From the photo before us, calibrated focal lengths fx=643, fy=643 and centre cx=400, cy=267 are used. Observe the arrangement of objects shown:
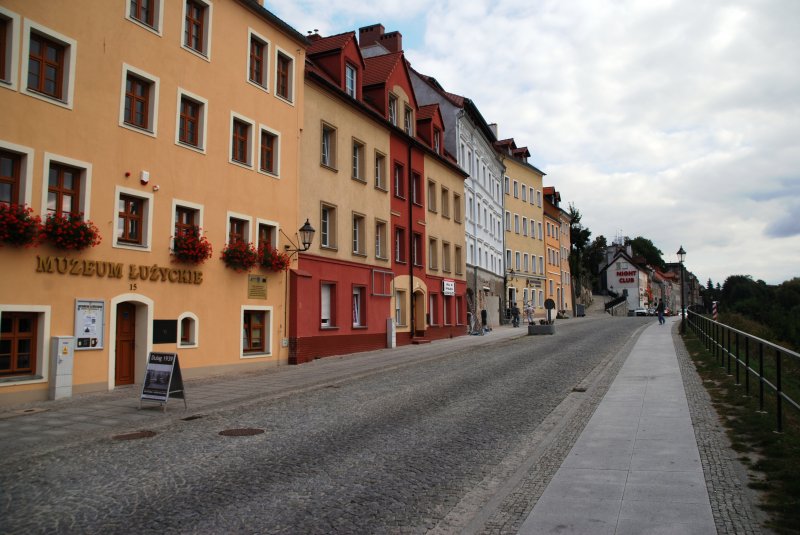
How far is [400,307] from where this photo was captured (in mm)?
31047

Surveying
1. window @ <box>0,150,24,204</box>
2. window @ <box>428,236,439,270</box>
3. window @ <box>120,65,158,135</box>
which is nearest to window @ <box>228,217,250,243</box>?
window @ <box>120,65,158,135</box>

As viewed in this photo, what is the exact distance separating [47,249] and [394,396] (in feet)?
25.8

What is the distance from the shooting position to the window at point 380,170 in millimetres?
28984

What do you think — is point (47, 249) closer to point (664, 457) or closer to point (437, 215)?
point (664, 457)

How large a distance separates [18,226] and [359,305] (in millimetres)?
15806

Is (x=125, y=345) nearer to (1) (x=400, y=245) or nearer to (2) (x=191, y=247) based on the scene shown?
(2) (x=191, y=247)

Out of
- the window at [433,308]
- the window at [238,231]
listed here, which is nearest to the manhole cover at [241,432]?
the window at [238,231]

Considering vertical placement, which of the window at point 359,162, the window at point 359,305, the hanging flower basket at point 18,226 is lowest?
the window at point 359,305

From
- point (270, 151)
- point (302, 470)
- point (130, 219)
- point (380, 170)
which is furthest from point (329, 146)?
point (302, 470)

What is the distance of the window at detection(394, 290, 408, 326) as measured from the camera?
30641 mm

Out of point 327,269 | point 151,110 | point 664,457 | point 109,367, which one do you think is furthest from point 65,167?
point 664,457

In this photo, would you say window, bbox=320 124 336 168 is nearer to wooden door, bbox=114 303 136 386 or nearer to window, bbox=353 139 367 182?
window, bbox=353 139 367 182

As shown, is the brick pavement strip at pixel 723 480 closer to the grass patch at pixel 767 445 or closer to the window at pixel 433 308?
the grass patch at pixel 767 445

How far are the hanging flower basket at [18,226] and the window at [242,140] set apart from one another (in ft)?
24.3
